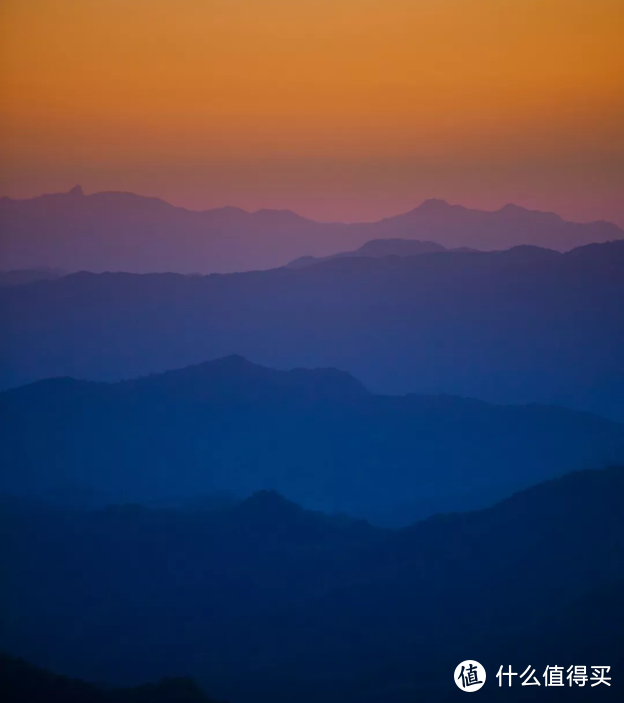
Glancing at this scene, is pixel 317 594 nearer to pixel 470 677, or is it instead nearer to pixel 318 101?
pixel 470 677

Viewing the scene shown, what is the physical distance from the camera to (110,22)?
502 cm

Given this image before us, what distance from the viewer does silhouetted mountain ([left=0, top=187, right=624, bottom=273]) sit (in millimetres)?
5332

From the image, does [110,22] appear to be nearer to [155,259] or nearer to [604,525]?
[155,259]

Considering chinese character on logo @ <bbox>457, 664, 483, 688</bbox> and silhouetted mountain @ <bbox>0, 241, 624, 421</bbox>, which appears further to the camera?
silhouetted mountain @ <bbox>0, 241, 624, 421</bbox>

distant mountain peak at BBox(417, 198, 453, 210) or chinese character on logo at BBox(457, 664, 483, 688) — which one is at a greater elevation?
distant mountain peak at BBox(417, 198, 453, 210)

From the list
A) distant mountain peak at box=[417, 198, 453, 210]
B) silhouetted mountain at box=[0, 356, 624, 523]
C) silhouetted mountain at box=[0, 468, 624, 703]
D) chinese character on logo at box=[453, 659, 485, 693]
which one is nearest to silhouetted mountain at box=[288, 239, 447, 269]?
distant mountain peak at box=[417, 198, 453, 210]

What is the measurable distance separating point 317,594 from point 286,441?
3.97 ft

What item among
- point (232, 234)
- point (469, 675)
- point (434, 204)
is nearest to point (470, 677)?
point (469, 675)

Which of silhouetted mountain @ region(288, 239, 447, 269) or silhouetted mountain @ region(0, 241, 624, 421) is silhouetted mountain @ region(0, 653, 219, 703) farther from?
silhouetted mountain @ region(288, 239, 447, 269)

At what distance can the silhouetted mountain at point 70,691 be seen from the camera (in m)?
4.13

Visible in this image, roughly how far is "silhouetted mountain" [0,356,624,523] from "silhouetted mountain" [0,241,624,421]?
152 mm

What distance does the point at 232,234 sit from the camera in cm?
554

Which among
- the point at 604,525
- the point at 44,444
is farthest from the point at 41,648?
the point at 604,525

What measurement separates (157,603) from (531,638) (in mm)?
2611
